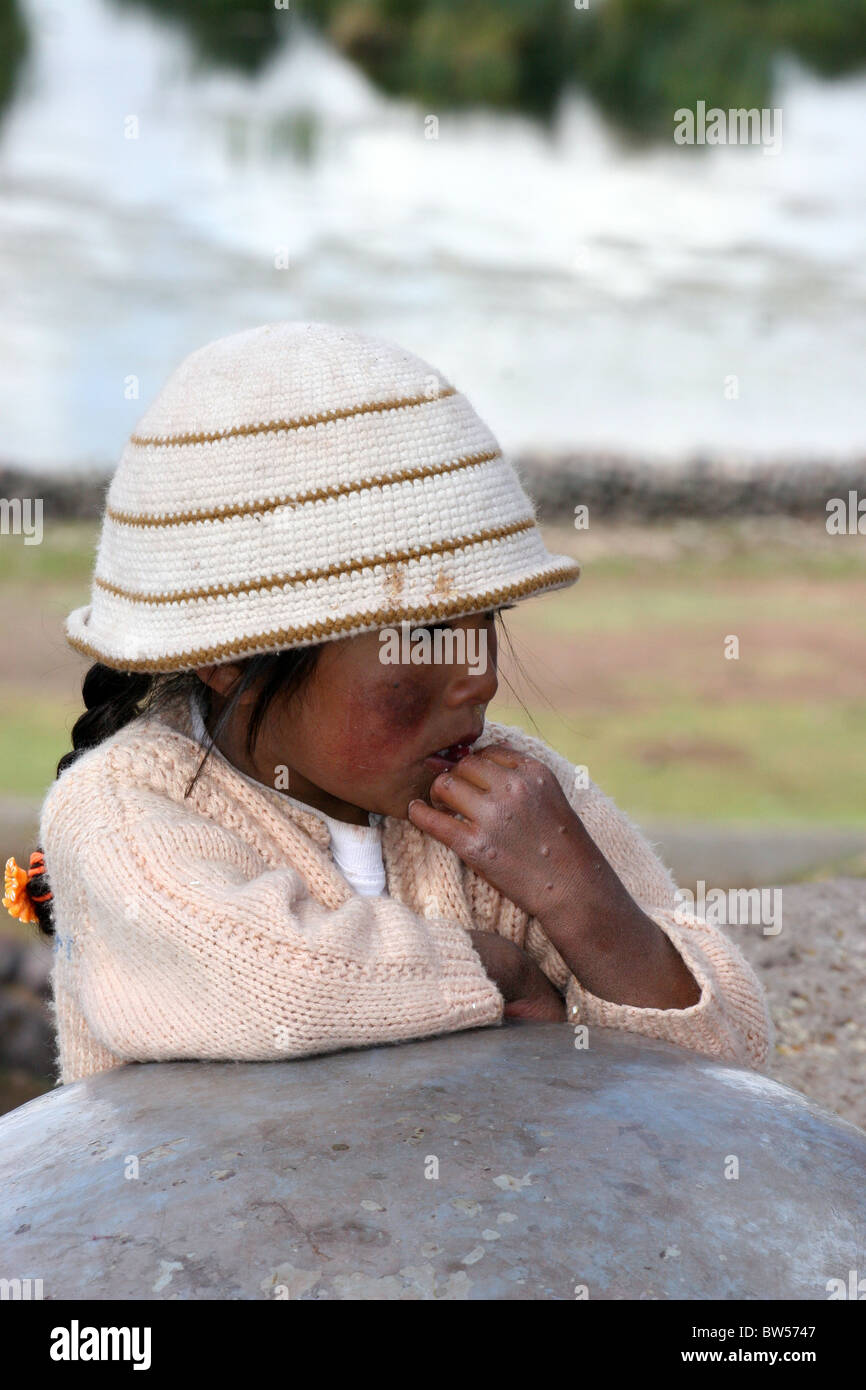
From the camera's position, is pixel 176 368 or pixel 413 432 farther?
pixel 176 368

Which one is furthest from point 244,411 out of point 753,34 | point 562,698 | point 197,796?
point 753,34

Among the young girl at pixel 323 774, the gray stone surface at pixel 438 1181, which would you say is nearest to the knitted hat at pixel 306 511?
the young girl at pixel 323 774

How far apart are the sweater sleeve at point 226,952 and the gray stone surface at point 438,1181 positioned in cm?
6

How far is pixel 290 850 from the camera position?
2.30 m

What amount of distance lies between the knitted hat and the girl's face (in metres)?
0.09

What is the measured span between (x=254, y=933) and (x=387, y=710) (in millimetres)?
384

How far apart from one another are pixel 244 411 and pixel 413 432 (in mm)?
243

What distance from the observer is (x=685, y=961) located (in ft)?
7.66

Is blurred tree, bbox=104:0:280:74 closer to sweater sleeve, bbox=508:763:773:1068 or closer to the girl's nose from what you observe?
sweater sleeve, bbox=508:763:773:1068

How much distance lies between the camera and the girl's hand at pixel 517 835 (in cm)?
222

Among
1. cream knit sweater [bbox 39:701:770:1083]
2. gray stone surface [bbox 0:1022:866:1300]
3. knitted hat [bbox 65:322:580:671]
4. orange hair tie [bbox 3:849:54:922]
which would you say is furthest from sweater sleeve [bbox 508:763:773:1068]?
orange hair tie [bbox 3:849:54:922]

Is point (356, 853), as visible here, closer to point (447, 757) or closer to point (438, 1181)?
point (447, 757)

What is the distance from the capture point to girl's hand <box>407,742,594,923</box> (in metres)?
2.22

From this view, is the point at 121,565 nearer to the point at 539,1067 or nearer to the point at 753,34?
the point at 539,1067
